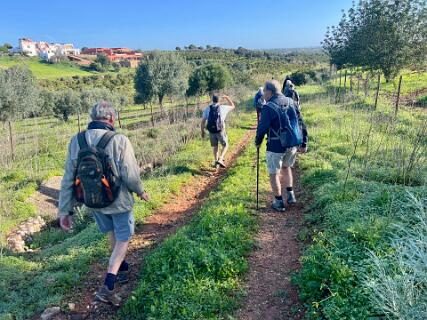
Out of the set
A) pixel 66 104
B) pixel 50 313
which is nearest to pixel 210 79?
pixel 66 104

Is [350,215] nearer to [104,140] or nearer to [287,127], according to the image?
[287,127]

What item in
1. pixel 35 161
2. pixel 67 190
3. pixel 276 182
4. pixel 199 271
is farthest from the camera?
pixel 35 161

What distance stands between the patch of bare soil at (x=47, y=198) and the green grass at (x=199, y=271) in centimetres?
612

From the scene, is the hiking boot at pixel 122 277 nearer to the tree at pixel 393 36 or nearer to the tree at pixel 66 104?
the tree at pixel 393 36

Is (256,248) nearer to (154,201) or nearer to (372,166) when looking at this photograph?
(154,201)

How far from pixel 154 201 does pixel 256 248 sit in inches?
132

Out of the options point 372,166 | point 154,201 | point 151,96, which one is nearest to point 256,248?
point 154,201

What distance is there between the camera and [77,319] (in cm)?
439

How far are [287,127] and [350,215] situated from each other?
181cm

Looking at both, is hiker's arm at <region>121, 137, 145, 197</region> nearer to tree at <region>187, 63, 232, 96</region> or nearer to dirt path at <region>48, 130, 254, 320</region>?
dirt path at <region>48, 130, 254, 320</region>

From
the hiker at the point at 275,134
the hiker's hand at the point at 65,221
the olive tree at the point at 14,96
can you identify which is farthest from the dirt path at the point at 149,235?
the olive tree at the point at 14,96

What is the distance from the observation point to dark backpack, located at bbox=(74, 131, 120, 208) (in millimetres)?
4016

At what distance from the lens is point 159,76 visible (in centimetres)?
2998

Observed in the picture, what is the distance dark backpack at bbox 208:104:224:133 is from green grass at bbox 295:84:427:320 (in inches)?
100
